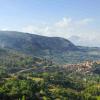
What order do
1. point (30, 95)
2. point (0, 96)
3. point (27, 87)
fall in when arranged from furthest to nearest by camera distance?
point (27, 87) < point (30, 95) < point (0, 96)

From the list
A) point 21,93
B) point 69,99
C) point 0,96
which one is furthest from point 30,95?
point 69,99

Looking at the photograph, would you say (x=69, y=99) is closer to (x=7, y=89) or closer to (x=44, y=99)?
(x=44, y=99)

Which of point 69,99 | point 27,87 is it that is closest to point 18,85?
point 27,87

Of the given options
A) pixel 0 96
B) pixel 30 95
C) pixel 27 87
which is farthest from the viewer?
pixel 27 87

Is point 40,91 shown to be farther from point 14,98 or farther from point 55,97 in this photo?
point 14,98

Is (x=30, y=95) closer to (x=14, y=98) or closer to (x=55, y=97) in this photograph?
(x=14, y=98)

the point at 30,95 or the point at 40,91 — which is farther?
the point at 40,91

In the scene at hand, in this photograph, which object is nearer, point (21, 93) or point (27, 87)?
point (21, 93)
